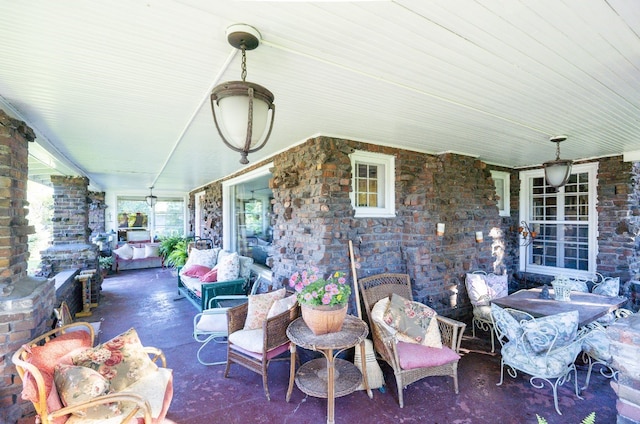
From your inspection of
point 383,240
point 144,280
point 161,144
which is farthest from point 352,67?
point 144,280

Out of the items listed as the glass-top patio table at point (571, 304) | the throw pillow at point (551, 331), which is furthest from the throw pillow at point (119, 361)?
the glass-top patio table at point (571, 304)

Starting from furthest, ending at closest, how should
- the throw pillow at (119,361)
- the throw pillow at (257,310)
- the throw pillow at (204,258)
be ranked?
the throw pillow at (204,258) < the throw pillow at (257,310) < the throw pillow at (119,361)

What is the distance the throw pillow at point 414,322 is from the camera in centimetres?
282

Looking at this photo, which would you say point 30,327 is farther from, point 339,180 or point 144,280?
point 144,280

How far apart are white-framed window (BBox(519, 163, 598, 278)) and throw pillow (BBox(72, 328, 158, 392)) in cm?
590

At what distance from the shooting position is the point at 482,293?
12.8 ft

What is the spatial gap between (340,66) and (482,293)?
3484 mm

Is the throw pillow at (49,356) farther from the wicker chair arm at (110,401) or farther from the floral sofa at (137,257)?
the floral sofa at (137,257)

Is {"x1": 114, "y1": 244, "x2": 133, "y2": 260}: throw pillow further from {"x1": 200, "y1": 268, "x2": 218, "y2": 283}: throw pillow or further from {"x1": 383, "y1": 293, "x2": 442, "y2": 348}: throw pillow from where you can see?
{"x1": 383, "y1": 293, "x2": 442, "y2": 348}: throw pillow

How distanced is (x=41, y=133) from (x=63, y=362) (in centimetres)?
253

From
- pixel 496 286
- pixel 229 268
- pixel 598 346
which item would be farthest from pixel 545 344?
pixel 229 268

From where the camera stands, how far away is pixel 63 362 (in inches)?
76.4

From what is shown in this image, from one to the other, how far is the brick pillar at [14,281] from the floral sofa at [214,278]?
168 centimetres

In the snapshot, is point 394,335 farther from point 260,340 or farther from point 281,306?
point 260,340
